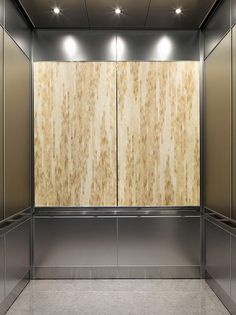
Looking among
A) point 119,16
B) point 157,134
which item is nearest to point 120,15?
point 119,16

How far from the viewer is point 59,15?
464cm

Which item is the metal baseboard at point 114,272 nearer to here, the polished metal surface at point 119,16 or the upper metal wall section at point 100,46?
the upper metal wall section at point 100,46

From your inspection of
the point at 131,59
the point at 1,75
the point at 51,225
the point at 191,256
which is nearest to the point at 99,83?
the point at 131,59

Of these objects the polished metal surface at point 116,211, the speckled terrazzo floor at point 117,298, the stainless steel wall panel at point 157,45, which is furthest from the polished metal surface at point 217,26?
the speckled terrazzo floor at point 117,298

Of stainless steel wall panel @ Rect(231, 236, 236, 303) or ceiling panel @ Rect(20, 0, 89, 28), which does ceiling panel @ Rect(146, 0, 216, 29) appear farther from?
stainless steel wall panel @ Rect(231, 236, 236, 303)

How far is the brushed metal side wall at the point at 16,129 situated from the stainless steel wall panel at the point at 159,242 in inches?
53.6

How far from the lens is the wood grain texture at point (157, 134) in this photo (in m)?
5.11

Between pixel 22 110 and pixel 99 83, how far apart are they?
1080mm

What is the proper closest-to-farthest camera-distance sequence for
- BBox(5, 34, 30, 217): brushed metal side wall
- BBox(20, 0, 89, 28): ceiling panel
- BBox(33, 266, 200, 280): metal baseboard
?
BBox(5, 34, 30, 217): brushed metal side wall → BBox(20, 0, 89, 28): ceiling panel → BBox(33, 266, 200, 280): metal baseboard

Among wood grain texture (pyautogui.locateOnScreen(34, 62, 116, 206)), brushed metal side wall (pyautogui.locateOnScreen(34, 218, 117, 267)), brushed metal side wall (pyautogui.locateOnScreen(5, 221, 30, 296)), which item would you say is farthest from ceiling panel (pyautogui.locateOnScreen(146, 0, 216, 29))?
brushed metal side wall (pyautogui.locateOnScreen(5, 221, 30, 296))

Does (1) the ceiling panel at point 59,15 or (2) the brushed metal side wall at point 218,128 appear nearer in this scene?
(2) the brushed metal side wall at point 218,128

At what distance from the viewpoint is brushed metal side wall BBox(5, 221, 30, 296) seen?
4.00 meters

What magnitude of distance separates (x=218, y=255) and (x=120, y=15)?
300 cm

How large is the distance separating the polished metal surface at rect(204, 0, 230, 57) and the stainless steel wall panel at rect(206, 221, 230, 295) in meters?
2.11
